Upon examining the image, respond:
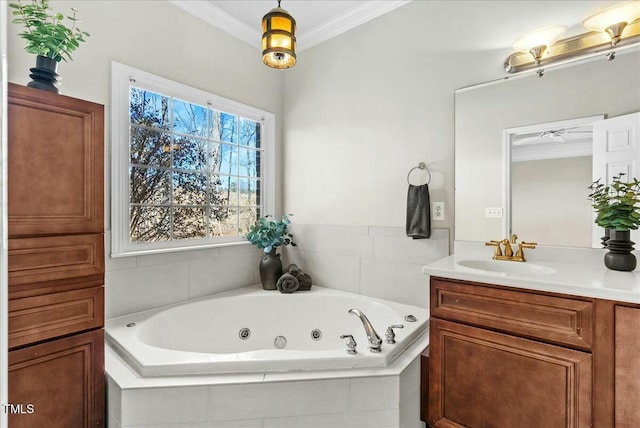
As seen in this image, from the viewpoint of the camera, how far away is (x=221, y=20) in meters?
2.39

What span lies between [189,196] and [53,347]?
1281 millimetres

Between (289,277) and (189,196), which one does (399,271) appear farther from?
(189,196)

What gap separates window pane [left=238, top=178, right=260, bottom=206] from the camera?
2700mm

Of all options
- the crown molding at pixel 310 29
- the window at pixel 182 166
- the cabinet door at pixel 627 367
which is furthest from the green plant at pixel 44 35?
the cabinet door at pixel 627 367

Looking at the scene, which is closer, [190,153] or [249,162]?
[190,153]

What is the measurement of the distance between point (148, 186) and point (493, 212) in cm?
222

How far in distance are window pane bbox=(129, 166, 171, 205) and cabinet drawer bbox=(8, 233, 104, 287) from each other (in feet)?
2.43

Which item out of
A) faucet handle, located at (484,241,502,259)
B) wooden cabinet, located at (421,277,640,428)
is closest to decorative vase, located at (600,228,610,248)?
faucet handle, located at (484,241,502,259)

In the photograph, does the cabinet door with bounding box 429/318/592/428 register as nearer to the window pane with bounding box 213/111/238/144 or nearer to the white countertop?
the white countertop

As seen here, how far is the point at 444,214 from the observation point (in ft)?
6.69

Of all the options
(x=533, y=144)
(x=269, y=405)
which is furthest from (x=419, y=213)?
(x=269, y=405)

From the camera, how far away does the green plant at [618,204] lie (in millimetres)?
1346

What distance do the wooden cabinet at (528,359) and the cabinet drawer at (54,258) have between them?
155 cm

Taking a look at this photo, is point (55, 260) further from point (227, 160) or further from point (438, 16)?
point (438, 16)
